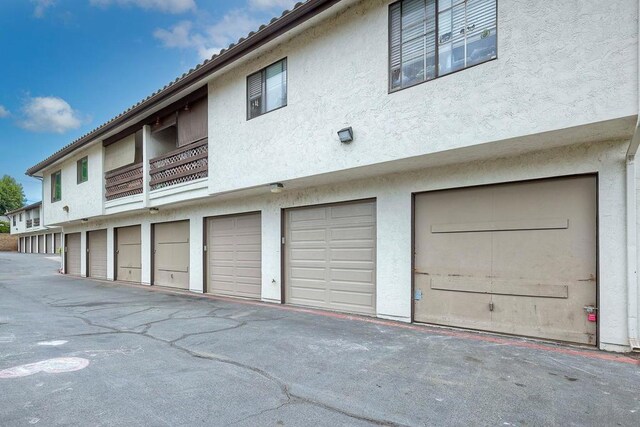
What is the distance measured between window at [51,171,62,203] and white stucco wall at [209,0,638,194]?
13.9 metres

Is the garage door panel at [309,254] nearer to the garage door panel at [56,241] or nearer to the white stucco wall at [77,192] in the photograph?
the white stucco wall at [77,192]

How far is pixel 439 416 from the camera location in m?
3.26

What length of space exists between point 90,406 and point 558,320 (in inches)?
243

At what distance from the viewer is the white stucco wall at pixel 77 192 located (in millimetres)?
15000

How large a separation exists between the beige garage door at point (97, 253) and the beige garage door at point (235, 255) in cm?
879

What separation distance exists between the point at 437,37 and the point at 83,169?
54.0 feet

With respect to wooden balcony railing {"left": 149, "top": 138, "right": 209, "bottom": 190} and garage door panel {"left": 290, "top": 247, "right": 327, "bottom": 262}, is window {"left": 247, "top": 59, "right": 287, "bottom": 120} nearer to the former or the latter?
wooden balcony railing {"left": 149, "top": 138, "right": 209, "bottom": 190}

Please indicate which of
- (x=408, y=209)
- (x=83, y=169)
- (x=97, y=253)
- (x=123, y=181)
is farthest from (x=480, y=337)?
(x=97, y=253)

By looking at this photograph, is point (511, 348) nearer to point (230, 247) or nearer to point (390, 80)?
point (390, 80)

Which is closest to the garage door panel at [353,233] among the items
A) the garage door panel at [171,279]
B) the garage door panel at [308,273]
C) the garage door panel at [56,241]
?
the garage door panel at [308,273]

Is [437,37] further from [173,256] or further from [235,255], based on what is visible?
[173,256]

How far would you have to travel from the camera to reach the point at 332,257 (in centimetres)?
830

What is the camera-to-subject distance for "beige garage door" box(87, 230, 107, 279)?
17281mm

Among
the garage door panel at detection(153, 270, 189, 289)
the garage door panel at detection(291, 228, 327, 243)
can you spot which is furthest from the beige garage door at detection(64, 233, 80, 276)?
the garage door panel at detection(291, 228, 327, 243)
